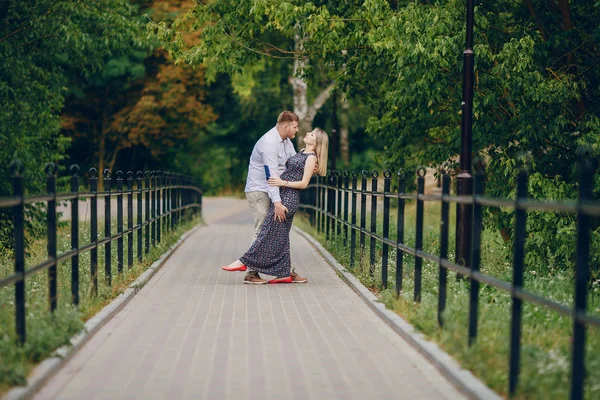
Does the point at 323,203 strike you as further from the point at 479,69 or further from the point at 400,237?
the point at 400,237

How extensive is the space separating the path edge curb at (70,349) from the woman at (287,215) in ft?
4.64

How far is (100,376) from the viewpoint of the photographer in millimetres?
6473

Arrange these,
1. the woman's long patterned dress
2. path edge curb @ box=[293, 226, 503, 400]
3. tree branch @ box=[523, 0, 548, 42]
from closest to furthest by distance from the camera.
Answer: path edge curb @ box=[293, 226, 503, 400] < the woman's long patterned dress < tree branch @ box=[523, 0, 548, 42]

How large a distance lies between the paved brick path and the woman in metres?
0.38

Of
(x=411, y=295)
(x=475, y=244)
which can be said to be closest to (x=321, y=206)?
(x=411, y=295)

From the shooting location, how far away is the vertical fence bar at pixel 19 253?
652 centimetres

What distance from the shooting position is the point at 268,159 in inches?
472

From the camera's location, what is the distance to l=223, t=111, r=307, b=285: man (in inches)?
471

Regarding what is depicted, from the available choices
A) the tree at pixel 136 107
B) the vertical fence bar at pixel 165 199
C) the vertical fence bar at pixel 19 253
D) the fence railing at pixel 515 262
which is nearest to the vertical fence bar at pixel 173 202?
the vertical fence bar at pixel 165 199

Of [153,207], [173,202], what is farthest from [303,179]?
[173,202]

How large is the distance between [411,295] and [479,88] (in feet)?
20.6

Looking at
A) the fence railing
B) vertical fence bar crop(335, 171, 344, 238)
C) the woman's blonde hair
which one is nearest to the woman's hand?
the woman's blonde hair

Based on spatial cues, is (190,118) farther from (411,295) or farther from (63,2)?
(411,295)

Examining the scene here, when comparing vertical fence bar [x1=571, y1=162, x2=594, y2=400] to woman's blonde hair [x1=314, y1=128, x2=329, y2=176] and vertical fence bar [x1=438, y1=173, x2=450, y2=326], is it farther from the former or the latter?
woman's blonde hair [x1=314, y1=128, x2=329, y2=176]
